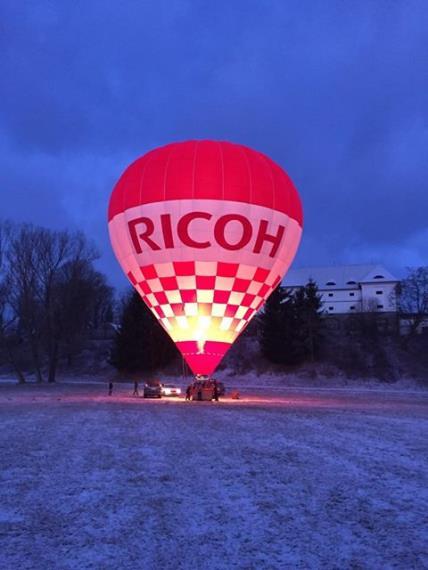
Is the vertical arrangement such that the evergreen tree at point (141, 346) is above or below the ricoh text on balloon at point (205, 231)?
below

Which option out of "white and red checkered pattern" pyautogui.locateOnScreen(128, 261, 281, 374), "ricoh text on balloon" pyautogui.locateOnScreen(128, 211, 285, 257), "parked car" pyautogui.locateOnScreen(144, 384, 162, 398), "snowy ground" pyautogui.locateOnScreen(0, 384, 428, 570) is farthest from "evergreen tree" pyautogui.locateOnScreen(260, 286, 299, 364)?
"snowy ground" pyautogui.locateOnScreen(0, 384, 428, 570)

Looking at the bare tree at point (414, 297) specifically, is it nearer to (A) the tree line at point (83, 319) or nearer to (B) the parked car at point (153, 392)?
(A) the tree line at point (83, 319)

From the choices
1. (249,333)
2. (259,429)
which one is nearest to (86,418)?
(259,429)

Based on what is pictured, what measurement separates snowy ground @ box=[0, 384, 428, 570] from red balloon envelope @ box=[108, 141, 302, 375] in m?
9.06

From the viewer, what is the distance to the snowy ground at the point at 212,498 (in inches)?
216

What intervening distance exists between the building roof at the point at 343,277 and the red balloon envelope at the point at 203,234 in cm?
5242

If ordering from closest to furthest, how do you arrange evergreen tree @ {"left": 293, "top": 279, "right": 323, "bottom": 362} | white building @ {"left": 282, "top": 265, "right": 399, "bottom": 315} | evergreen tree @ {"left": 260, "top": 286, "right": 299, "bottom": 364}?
evergreen tree @ {"left": 260, "top": 286, "right": 299, "bottom": 364}, evergreen tree @ {"left": 293, "top": 279, "right": 323, "bottom": 362}, white building @ {"left": 282, "top": 265, "right": 399, "bottom": 315}

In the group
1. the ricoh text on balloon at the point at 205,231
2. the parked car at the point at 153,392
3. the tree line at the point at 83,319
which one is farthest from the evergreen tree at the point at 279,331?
the ricoh text on balloon at the point at 205,231

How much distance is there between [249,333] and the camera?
56344mm

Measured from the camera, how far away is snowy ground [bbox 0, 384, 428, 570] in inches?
216

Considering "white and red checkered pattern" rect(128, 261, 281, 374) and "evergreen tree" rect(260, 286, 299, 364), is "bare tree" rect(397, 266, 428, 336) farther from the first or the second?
"white and red checkered pattern" rect(128, 261, 281, 374)

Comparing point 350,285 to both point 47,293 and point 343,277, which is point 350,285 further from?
point 47,293

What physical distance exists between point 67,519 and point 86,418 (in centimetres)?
1035

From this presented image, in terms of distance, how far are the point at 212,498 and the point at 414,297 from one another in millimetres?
53596
